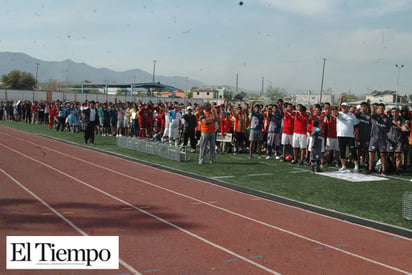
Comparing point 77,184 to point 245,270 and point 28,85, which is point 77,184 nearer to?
point 245,270

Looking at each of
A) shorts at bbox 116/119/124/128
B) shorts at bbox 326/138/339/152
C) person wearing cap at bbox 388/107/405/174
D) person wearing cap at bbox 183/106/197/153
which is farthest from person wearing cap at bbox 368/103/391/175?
shorts at bbox 116/119/124/128

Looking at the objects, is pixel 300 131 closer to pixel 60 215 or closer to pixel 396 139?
pixel 396 139

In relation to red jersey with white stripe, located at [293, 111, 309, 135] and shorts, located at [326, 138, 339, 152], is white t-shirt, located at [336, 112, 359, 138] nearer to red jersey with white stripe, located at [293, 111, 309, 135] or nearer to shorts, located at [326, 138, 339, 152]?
shorts, located at [326, 138, 339, 152]

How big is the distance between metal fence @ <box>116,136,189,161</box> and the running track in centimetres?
335

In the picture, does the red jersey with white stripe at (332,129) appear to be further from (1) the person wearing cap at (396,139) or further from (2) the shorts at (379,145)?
(1) the person wearing cap at (396,139)

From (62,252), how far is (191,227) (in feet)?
6.81


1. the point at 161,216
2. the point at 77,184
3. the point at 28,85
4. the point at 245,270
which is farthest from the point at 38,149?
the point at 28,85

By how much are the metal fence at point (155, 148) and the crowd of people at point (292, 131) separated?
0.56 m

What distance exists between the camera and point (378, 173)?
12109 mm

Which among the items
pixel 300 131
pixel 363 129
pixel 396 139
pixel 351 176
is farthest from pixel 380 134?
pixel 300 131

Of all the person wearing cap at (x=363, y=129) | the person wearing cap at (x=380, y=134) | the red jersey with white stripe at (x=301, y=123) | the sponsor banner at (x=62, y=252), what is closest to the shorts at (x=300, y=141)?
the red jersey with white stripe at (x=301, y=123)

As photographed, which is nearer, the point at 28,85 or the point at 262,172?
the point at 262,172

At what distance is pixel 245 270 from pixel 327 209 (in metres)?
3.59

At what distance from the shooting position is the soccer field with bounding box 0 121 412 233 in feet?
26.9
